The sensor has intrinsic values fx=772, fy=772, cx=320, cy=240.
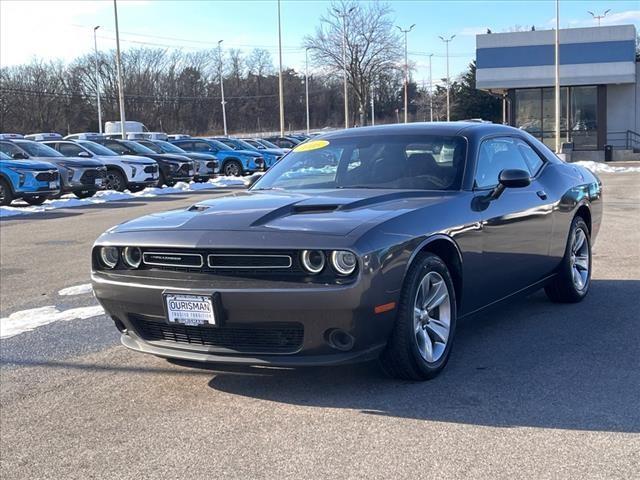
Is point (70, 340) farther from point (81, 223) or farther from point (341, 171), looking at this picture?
point (81, 223)

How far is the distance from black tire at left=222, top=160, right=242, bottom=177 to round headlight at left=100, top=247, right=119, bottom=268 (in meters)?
26.2

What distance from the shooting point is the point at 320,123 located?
110 m

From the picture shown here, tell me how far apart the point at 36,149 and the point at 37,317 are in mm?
15034

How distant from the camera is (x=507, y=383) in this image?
14.7ft

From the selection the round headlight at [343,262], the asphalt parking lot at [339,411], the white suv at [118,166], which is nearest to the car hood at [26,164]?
the white suv at [118,166]

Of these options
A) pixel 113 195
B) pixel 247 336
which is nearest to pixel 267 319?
pixel 247 336

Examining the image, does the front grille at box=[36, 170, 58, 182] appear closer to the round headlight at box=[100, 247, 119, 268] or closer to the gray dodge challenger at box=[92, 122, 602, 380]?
the gray dodge challenger at box=[92, 122, 602, 380]

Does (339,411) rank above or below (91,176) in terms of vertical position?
below

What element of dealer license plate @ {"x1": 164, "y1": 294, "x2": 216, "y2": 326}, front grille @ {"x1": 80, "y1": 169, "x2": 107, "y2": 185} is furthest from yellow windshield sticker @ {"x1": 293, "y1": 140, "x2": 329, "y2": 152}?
front grille @ {"x1": 80, "y1": 169, "x2": 107, "y2": 185}

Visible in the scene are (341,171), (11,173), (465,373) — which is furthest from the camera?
(11,173)

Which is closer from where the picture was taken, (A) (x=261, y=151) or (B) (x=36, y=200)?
(B) (x=36, y=200)

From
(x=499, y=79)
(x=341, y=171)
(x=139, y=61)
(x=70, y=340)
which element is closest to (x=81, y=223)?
(x=70, y=340)

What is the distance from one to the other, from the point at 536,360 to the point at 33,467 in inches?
120

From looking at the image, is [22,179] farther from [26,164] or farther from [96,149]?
[96,149]
